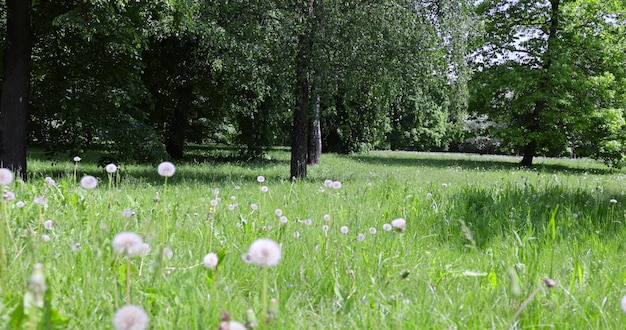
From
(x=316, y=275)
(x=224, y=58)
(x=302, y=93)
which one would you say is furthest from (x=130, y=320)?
(x=302, y=93)

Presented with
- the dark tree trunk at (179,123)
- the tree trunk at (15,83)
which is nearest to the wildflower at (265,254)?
the tree trunk at (15,83)

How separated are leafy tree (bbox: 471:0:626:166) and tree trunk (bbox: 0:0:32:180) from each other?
17635 millimetres

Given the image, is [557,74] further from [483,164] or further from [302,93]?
[302,93]

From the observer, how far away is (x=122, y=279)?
6.57ft

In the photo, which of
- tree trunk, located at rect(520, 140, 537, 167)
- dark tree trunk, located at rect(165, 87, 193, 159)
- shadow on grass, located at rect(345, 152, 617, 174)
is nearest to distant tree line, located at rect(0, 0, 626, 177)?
dark tree trunk, located at rect(165, 87, 193, 159)

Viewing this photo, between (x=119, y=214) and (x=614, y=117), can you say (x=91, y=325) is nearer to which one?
(x=119, y=214)

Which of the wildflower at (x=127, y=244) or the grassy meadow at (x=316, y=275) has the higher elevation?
the wildflower at (x=127, y=244)

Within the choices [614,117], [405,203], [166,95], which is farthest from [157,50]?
[614,117]

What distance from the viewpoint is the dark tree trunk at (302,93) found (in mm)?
9602

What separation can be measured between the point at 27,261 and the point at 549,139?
21.5 m

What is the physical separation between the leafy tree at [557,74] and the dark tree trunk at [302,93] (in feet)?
41.6

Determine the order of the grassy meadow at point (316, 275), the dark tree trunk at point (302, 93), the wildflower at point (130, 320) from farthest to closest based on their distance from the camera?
the dark tree trunk at point (302, 93) → the grassy meadow at point (316, 275) → the wildflower at point (130, 320)

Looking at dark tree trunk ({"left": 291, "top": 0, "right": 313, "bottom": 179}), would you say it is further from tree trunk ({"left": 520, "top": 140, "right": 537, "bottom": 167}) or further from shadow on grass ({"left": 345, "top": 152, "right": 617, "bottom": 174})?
tree trunk ({"left": 520, "top": 140, "right": 537, "bottom": 167})

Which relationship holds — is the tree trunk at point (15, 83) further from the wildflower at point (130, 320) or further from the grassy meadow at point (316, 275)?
the wildflower at point (130, 320)
